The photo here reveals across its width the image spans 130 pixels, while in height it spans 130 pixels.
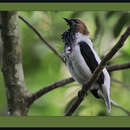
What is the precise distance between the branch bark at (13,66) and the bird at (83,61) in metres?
0.62

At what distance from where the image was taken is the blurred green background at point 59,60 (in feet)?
13.3

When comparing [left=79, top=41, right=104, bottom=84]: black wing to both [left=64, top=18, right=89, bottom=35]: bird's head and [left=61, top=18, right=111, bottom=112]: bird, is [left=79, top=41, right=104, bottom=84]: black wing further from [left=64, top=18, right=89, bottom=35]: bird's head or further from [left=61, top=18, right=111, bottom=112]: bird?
[left=64, top=18, right=89, bottom=35]: bird's head

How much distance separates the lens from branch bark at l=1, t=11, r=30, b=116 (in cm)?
320

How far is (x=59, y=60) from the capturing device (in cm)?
438

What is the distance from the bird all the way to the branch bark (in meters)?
0.62

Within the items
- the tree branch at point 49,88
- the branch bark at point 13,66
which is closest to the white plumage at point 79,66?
the tree branch at point 49,88

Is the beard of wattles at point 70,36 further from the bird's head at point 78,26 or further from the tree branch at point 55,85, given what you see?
the tree branch at point 55,85

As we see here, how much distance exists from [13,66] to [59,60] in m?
1.22

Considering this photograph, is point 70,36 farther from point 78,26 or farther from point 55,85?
point 55,85

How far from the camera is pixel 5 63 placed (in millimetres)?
3250

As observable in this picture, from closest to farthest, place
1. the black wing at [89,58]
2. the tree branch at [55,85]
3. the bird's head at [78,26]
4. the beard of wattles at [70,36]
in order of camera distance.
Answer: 1. the tree branch at [55,85]
2. the black wing at [89,58]
3. the beard of wattles at [70,36]
4. the bird's head at [78,26]

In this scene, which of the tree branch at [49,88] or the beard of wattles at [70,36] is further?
the beard of wattles at [70,36]

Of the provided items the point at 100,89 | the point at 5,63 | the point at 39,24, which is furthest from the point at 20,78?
the point at 39,24

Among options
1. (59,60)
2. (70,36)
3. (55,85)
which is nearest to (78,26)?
(70,36)
